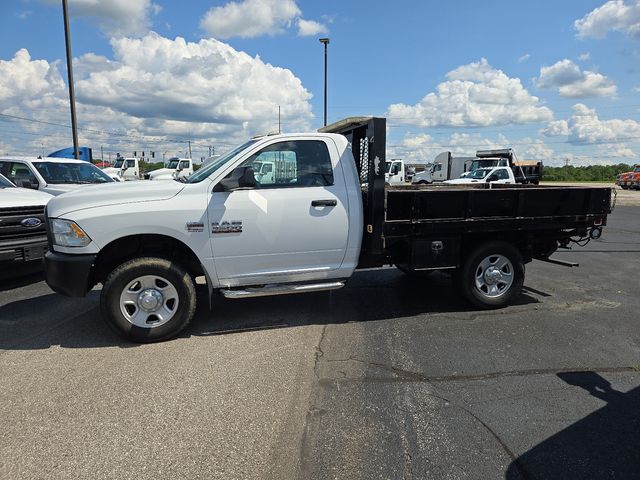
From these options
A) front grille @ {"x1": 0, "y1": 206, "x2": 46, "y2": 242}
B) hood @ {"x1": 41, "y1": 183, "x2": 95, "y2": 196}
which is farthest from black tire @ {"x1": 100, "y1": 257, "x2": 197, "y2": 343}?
hood @ {"x1": 41, "y1": 183, "x2": 95, "y2": 196}

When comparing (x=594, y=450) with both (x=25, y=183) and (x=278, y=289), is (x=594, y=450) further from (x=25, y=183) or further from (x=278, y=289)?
(x=25, y=183)

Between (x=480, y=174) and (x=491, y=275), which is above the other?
(x=480, y=174)

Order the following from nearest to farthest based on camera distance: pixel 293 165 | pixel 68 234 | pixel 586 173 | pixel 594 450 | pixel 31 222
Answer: pixel 594 450 < pixel 68 234 < pixel 293 165 < pixel 31 222 < pixel 586 173

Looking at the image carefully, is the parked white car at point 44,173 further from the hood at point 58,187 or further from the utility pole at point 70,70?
the utility pole at point 70,70

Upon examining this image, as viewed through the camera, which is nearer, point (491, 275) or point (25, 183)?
point (491, 275)

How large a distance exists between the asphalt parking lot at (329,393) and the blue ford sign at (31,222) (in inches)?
60.7

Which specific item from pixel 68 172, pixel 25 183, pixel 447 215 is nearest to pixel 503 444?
pixel 447 215

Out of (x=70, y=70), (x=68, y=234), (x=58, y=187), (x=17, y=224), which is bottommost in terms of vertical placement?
(x=17, y=224)

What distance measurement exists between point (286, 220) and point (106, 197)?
1743mm

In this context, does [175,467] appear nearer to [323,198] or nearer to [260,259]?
[260,259]

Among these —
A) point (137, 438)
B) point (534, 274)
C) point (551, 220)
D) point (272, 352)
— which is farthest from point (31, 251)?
point (534, 274)

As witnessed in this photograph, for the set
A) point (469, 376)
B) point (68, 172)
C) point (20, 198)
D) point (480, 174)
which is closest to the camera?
point (469, 376)

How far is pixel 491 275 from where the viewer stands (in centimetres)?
555

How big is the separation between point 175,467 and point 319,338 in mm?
2203
